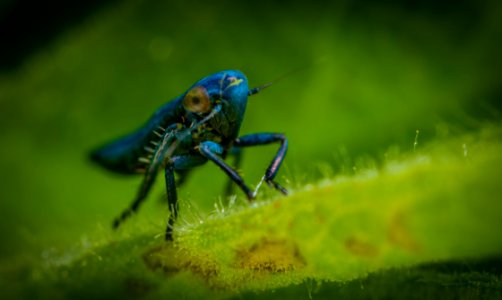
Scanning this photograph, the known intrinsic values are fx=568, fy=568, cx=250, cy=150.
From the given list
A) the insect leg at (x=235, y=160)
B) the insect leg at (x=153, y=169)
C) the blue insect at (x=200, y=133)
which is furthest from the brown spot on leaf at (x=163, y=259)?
the insect leg at (x=235, y=160)

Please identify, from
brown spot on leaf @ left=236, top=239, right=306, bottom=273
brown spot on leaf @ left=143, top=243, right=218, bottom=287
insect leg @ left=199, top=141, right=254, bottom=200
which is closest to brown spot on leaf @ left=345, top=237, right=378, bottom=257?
brown spot on leaf @ left=236, top=239, right=306, bottom=273

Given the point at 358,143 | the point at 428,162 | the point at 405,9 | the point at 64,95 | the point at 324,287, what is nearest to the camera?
the point at 428,162

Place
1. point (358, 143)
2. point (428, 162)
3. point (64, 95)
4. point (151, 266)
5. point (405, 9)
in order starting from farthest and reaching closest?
point (64, 95) < point (405, 9) < point (358, 143) < point (151, 266) < point (428, 162)

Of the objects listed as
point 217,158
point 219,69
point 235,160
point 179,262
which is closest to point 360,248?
point 179,262

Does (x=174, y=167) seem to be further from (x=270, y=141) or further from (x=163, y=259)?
(x=163, y=259)

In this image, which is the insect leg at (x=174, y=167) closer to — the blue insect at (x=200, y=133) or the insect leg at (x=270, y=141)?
the blue insect at (x=200, y=133)

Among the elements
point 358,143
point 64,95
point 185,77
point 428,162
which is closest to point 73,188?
point 64,95

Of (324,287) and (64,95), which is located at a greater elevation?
(64,95)

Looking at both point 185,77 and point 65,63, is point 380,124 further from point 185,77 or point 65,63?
point 65,63
